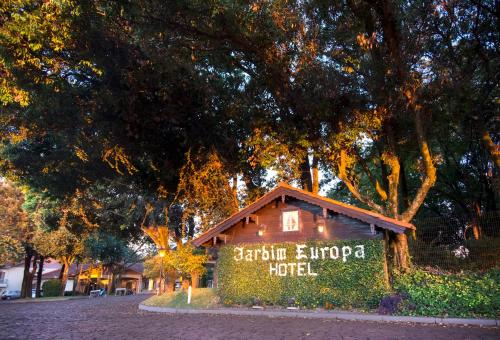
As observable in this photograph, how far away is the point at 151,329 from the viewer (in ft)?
37.5

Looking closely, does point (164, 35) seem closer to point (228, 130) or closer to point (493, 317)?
point (228, 130)

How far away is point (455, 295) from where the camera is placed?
12.5m

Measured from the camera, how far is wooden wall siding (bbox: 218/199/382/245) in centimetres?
1628

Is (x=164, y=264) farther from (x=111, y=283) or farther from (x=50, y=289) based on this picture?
(x=111, y=283)

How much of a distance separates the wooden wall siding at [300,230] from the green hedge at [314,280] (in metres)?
0.36

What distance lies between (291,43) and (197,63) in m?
4.02

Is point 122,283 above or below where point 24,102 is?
below

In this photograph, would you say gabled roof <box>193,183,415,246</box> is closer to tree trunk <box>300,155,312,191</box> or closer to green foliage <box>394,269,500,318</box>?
green foliage <box>394,269,500,318</box>

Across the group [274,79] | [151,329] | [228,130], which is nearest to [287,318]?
[151,329]

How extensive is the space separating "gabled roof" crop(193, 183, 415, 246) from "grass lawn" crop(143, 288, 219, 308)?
9.48ft

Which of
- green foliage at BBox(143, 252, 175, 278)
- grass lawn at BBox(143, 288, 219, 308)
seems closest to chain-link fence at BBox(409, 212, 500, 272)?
grass lawn at BBox(143, 288, 219, 308)

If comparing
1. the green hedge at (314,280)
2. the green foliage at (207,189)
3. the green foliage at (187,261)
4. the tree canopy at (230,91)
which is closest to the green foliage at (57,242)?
the tree canopy at (230,91)

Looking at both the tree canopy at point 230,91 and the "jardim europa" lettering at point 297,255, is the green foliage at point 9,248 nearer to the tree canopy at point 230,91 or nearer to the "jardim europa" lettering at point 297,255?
the tree canopy at point 230,91

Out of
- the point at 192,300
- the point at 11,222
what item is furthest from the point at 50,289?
the point at 192,300
